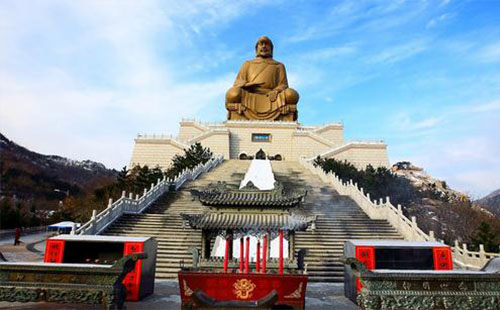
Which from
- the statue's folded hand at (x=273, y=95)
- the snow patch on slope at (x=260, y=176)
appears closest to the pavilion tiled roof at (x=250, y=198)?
the snow patch on slope at (x=260, y=176)

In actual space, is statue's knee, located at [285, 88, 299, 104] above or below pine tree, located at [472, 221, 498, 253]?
above

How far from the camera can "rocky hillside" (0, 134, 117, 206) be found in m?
49.7

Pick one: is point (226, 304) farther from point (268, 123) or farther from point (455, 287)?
point (268, 123)

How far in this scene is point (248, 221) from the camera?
898 centimetres

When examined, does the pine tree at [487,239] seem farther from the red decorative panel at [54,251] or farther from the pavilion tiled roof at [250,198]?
the red decorative panel at [54,251]

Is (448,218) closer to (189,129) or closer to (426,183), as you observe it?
(426,183)

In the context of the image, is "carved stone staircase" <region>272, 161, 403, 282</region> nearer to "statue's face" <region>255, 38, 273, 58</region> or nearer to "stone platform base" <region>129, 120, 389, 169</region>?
"stone platform base" <region>129, 120, 389, 169</region>

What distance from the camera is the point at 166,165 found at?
30859 millimetres

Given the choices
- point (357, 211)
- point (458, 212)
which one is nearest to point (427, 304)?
point (357, 211)

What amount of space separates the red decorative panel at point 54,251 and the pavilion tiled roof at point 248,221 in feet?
9.00

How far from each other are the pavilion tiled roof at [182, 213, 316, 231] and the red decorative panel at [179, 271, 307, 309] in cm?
241

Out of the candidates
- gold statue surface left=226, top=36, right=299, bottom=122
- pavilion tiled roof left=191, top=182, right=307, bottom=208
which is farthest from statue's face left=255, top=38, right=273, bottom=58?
pavilion tiled roof left=191, top=182, right=307, bottom=208

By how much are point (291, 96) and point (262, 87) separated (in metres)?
2.97

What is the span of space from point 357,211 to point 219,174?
964cm
